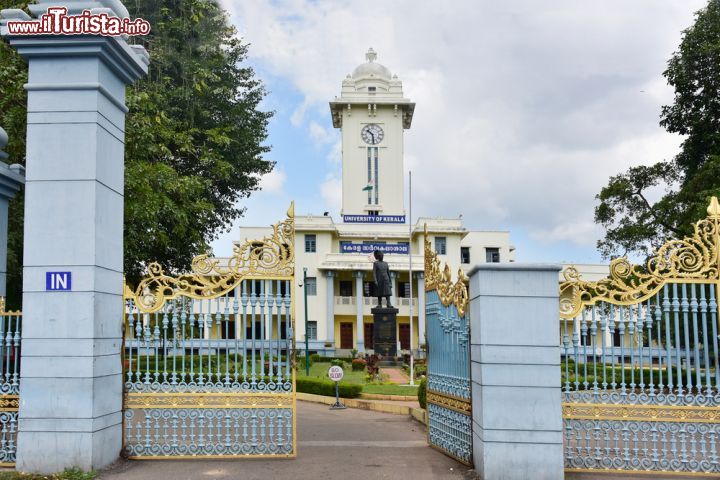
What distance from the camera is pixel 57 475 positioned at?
6551mm

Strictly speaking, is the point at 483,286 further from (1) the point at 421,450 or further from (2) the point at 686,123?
(2) the point at 686,123

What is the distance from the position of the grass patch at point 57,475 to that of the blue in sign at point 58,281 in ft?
5.90

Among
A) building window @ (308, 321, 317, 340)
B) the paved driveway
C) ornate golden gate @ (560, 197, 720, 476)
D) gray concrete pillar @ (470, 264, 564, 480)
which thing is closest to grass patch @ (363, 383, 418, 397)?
the paved driveway

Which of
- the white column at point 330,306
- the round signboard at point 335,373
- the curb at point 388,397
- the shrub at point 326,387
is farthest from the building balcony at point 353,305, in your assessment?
the round signboard at point 335,373

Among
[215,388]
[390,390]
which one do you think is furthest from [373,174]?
[215,388]

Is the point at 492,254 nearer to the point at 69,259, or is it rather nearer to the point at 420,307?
the point at 420,307

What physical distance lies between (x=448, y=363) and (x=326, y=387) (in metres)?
9.43

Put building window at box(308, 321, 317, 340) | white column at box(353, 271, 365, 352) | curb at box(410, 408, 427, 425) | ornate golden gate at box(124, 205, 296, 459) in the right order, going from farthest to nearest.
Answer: building window at box(308, 321, 317, 340), white column at box(353, 271, 365, 352), curb at box(410, 408, 427, 425), ornate golden gate at box(124, 205, 296, 459)

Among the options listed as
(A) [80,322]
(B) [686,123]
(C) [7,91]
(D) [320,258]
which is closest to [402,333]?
(D) [320,258]

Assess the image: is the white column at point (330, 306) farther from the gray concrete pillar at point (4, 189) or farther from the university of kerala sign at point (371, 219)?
the gray concrete pillar at point (4, 189)

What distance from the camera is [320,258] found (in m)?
39.0

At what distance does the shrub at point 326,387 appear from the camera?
16031mm

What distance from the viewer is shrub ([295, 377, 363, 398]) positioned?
16031mm

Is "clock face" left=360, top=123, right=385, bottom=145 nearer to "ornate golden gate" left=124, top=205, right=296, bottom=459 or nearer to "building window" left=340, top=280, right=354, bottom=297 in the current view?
"building window" left=340, top=280, right=354, bottom=297
